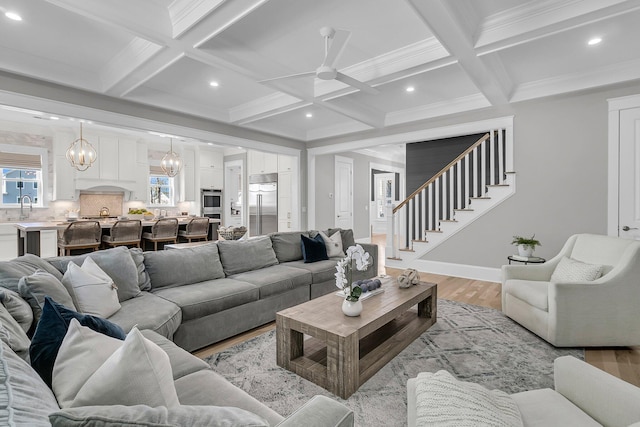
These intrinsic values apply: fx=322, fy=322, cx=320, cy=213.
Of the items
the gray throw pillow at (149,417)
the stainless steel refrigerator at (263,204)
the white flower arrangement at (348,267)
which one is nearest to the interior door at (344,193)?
the stainless steel refrigerator at (263,204)

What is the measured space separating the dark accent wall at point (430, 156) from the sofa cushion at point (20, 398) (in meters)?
6.46

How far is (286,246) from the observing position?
421 cm

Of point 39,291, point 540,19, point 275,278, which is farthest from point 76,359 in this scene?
point 540,19

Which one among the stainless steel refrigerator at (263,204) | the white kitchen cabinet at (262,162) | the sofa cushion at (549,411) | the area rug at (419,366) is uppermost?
the white kitchen cabinet at (262,162)

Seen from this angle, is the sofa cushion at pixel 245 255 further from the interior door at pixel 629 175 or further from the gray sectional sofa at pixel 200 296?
the interior door at pixel 629 175

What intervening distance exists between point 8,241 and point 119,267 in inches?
214

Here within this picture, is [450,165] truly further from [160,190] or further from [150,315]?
[160,190]

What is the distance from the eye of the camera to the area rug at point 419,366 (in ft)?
6.46

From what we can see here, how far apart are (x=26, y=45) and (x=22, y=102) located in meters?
0.66

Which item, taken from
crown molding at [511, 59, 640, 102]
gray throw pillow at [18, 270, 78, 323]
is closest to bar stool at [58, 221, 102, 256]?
gray throw pillow at [18, 270, 78, 323]

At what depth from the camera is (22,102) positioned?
12.0 feet

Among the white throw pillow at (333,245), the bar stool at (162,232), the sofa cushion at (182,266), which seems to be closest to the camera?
the sofa cushion at (182,266)

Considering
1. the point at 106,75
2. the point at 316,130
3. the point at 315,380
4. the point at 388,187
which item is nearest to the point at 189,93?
the point at 106,75

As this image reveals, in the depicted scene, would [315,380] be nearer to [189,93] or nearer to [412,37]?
[412,37]
